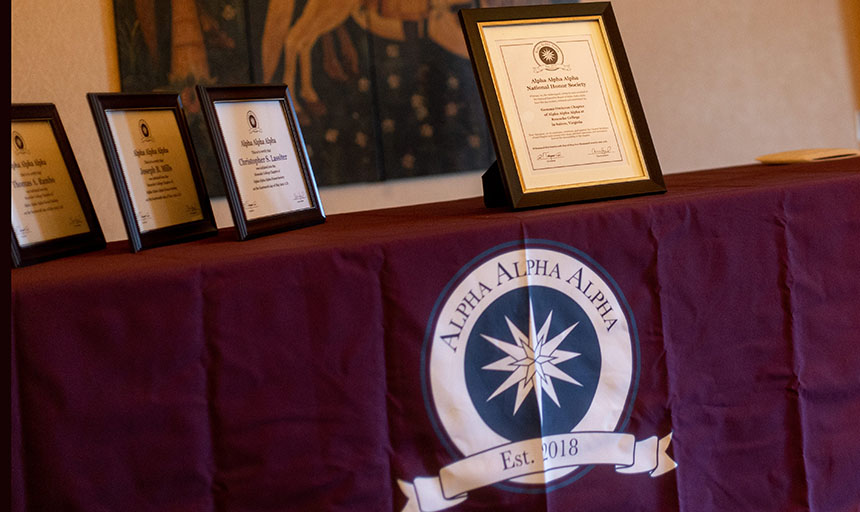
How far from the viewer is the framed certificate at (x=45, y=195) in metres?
1.03

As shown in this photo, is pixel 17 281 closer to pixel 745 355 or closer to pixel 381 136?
pixel 745 355

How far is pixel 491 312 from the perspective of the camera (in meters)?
1.08

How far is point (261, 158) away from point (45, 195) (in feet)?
1.06

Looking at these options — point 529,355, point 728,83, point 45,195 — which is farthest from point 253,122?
point 728,83

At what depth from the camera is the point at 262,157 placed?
4.01 feet

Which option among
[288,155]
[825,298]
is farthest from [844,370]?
[288,155]

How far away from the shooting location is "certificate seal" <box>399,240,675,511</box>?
1.06m

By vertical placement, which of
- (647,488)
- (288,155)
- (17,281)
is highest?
(288,155)

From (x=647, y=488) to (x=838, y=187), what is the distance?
2.05 ft

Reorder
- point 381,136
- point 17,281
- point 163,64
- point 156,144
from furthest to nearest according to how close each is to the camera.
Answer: point 381,136 < point 163,64 < point 156,144 < point 17,281

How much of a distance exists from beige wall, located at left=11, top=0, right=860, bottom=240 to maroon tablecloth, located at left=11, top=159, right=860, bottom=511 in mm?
964
